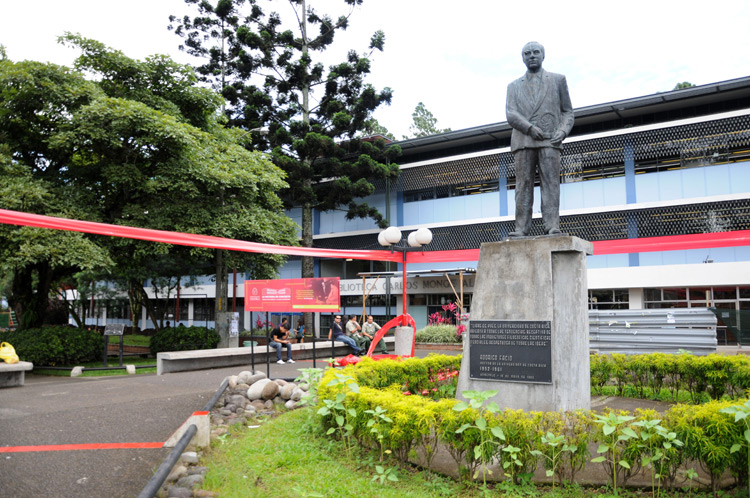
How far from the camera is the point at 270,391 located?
848 cm

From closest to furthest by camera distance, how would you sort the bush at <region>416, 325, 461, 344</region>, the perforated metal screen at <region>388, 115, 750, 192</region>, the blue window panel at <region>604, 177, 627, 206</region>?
the bush at <region>416, 325, 461, 344</region>
the perforated metal screen at <region>388, 115, 750, 192</region>
the blue window panel at <region>604, 177, 627, 206</region>

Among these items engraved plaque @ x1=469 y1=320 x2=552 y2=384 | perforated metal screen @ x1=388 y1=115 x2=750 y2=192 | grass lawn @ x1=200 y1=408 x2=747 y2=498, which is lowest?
grass lawn @ x1=200 y1=408 x2=747 y2=498

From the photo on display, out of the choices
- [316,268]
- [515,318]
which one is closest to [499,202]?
[316,268]

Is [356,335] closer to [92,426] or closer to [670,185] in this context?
[92,426]

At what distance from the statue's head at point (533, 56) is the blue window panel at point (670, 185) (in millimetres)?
18270

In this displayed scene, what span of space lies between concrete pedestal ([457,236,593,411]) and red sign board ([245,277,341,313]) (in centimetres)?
377

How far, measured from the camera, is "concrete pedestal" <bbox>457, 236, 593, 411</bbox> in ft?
19.1

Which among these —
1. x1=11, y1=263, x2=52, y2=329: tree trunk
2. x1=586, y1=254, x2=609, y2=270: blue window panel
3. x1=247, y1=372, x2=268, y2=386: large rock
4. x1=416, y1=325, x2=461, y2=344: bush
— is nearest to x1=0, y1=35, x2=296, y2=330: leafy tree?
x1=11, y1=263, x2=52, y2=329: tree trunk

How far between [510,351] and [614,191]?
64.8ft

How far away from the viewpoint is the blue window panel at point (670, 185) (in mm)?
22047

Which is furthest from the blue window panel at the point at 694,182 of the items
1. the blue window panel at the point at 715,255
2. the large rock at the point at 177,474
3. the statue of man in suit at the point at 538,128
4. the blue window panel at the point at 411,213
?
the large rock at the point at 177,474

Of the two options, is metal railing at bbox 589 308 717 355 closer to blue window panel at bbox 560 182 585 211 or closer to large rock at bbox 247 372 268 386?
large rock at bbox 247 372 268 386

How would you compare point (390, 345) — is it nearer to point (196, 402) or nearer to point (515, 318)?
point (196, 402)

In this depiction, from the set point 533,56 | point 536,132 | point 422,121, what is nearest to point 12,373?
point 536,132
